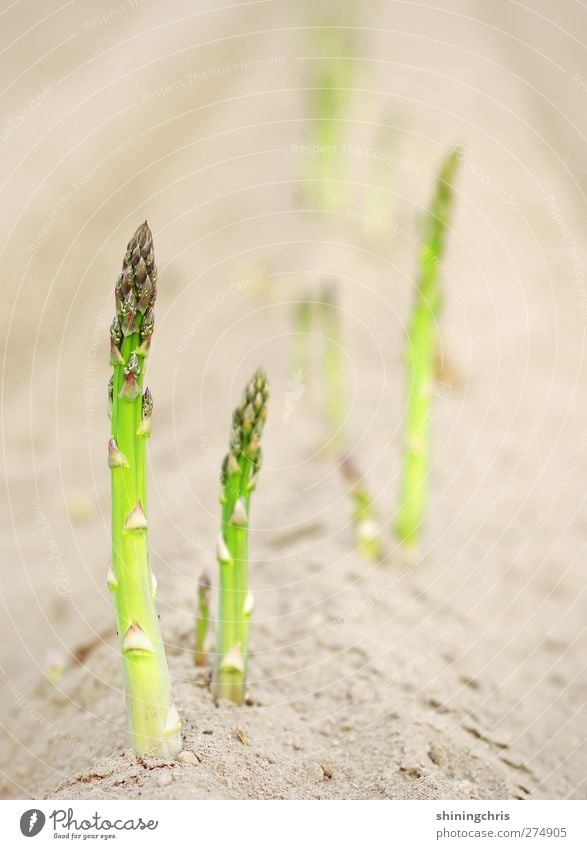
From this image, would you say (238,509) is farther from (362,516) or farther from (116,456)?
(362,516)

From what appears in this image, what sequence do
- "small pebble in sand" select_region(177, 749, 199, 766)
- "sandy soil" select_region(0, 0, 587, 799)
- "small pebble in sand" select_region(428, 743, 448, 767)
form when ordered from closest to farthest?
"small pebble in sand" select_region(177, 749, 199, 766), "small pebble in sand" select_region(428, 743, 448, 767), "sandy soil" select_region(0, 0, 587, 799)

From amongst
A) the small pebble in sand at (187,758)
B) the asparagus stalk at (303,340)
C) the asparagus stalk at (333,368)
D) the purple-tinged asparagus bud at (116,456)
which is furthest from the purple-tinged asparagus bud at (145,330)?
the asparagus stalk at (303,340)

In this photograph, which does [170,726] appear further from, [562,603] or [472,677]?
[562,603]

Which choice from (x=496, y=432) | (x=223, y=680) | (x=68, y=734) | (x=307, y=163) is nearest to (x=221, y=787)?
(x=223, y=680)

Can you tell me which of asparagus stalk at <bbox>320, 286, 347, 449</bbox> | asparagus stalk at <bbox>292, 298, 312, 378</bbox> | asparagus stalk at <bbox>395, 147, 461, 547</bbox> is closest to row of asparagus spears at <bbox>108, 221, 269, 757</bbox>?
asparagus stalk at <bbox>395, 147, 461, 547</bbox>

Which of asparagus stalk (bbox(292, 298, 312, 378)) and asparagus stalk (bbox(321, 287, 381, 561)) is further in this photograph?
asparagus stalk (bbox(292, 298, 312, 378))

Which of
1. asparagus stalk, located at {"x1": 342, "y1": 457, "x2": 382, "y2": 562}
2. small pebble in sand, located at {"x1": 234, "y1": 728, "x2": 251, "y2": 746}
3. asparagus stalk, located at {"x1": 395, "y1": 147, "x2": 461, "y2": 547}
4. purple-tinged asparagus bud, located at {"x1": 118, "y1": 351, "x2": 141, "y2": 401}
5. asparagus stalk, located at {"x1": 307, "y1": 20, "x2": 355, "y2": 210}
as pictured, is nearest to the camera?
purple-tinged asparagus bud, located at {"x1": 118, "y1": 351, "x2": 141, "y2": 401}

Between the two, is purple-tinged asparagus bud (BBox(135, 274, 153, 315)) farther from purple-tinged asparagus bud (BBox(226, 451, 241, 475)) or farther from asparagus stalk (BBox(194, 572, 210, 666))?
asparagus stalk (BBox(194, 572, 210, 666))

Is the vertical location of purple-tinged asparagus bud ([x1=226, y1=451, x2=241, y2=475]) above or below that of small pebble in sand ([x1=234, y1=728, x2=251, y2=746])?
above
